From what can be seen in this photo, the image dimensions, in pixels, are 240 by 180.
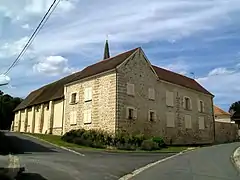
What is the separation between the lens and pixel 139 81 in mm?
33938

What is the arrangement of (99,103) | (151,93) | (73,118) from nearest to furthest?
1. (99,103)
2. (151,93)
3. (73,118)

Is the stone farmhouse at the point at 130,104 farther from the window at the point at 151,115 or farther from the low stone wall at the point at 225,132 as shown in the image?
the low stone wall at the point at 225,132

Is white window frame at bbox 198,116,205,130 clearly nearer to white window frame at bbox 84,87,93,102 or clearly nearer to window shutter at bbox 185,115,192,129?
window shutter at bbox 185,115,192,129

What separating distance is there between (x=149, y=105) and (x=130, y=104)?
10.7 feet

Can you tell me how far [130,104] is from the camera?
32.3m

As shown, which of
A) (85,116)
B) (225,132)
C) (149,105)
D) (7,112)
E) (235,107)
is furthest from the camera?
(235,107)

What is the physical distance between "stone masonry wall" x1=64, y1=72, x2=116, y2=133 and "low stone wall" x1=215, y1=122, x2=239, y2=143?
73.1ft

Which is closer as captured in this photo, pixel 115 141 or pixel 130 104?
pixel 115 141

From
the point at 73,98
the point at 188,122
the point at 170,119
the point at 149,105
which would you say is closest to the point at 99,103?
the point at 149,105

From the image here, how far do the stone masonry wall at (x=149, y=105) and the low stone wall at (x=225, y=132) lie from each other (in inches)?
216

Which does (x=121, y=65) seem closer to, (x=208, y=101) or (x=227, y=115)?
(x=208, y=101)

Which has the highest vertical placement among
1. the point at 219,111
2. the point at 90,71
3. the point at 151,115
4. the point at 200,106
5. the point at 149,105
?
the point at 90,71

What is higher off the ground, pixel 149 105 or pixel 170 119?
pixel 149 105

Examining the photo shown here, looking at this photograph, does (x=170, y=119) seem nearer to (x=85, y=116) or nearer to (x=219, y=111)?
(x=85, y=116)
